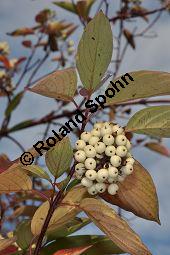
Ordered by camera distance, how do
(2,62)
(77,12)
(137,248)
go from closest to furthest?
(137,248)
(77,12)
(2,62)

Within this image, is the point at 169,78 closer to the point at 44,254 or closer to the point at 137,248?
the point at 137,248

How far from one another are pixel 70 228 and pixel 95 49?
0.27m

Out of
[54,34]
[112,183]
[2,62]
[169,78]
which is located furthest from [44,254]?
[2,62]

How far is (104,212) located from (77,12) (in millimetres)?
1445

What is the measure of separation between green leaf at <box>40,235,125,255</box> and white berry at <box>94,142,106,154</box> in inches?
6.3

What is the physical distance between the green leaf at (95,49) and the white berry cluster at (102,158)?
6 centimetres

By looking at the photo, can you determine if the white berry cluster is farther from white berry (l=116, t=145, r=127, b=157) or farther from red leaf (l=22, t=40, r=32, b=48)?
red leaf (l=22, t=40, r=32, b=48)

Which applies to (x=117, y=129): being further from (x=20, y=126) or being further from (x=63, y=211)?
(x=20, y=126)

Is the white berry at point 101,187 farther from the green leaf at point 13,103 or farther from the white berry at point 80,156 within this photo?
the green leaf at point 13,103

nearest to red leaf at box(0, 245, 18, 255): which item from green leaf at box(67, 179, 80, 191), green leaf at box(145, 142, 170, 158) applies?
green leaf at box(67, 179, 80, 191)

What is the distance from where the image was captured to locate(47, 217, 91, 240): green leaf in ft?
2.33

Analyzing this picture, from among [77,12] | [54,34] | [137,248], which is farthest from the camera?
[54,34]

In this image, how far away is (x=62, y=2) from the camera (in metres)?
1.92

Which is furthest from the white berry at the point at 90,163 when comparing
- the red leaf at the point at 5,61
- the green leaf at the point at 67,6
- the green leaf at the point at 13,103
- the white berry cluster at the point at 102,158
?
the red leaf at the point at 5,61
